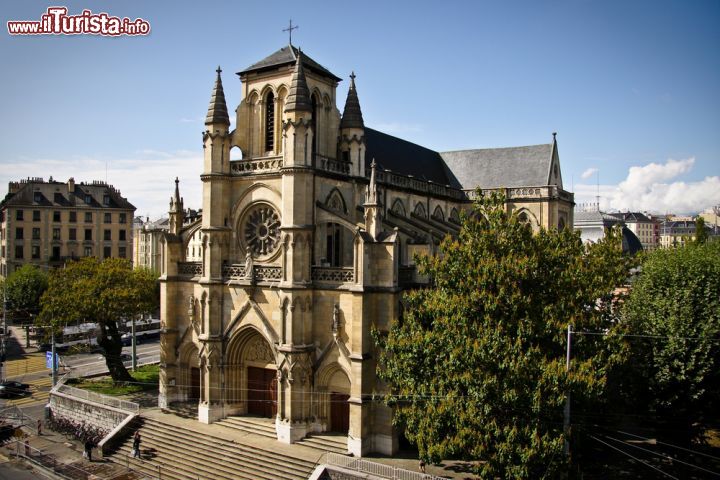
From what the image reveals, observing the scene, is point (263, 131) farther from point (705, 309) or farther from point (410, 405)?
point (705, 309)

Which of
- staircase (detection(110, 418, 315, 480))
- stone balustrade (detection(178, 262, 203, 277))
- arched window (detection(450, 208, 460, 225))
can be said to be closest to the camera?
staircase (detection(110, 418, 315, 480))

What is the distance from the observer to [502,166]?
48.4 meters

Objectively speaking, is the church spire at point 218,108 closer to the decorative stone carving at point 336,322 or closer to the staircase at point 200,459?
the decorative stone carving at point 336,322

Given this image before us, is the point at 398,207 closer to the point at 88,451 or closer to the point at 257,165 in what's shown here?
the point at 257,165

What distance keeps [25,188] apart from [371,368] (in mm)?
57675

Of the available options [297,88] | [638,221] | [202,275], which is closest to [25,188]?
[202,275]

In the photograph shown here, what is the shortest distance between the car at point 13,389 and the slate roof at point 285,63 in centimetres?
2574

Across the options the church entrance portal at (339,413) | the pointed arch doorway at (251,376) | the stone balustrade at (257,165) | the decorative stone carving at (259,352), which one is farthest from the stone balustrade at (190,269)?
the church entrance portal at (339,413)

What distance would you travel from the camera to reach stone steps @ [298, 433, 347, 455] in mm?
26000

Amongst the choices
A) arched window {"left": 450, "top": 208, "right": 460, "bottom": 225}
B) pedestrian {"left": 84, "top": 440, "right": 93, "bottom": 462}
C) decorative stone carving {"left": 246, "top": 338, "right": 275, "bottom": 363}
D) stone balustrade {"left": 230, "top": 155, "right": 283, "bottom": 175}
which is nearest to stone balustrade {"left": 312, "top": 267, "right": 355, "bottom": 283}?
decorative stone carving {"left": 246, "top": 338, "right": 275, "bottom": 363}

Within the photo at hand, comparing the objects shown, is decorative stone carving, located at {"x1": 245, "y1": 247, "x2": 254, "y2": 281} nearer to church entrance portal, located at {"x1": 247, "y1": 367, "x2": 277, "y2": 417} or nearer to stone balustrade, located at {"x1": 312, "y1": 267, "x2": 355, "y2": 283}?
stone balustrade, located at {"x1": 312, "y1": 267, "x2": 355, "y2": 283}

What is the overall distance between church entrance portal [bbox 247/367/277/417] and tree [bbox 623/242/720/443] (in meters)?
17.2

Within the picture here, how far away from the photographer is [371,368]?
85.9ft

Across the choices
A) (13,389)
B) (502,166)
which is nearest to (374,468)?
(13,389)
